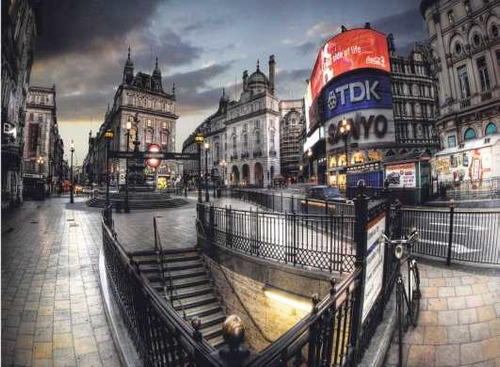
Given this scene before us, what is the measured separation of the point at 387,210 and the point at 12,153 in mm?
21451

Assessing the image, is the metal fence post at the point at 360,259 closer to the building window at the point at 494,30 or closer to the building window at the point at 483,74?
the building window at the point at 483,74

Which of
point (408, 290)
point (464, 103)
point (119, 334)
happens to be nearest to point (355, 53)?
point (464, 103)

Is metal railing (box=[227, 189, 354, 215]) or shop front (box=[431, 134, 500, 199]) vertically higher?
shop front (box=[431, 134, 500, 199])

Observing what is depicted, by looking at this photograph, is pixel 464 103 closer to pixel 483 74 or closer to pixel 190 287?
pixel 483 74

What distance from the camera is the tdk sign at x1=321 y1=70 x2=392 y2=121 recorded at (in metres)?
38.7

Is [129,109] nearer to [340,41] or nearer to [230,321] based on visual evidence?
[340,41]

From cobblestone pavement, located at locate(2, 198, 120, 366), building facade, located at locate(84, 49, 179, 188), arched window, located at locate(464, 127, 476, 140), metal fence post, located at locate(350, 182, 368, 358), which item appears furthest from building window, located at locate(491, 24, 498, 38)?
building facade, located at locate(84, 49, 179, 188)

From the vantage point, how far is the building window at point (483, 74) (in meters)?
23.5

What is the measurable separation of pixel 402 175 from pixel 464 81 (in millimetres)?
16387

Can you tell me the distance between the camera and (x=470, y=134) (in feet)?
80.4

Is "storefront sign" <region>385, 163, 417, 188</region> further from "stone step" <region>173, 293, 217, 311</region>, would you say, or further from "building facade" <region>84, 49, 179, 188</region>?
"building facade" <region>84, 49, 179, 188</region>

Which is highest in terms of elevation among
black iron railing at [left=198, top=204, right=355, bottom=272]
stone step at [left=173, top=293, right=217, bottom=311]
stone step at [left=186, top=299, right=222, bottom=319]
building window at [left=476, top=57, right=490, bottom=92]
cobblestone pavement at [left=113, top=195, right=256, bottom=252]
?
building window at [left=476, top=57, right=490, bottom=92]

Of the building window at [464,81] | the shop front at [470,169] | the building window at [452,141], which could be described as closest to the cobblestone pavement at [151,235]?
the shop front at [470,169]

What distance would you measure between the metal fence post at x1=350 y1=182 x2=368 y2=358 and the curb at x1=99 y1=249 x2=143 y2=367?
2817 millimetres
